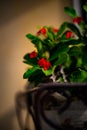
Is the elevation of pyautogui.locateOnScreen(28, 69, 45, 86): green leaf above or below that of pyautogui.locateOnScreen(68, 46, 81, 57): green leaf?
below

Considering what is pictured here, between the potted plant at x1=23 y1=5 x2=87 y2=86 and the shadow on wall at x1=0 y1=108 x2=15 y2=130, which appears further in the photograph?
the shadow on wall at x1=0 y1=108 x2=15 y2=130

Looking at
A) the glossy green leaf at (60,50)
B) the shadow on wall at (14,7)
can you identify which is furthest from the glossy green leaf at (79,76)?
the shadow on wall at (14,7)

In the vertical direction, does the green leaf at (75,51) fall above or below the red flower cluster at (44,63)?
above

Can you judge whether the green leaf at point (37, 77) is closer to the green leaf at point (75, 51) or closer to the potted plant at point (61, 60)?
the potted plant at point (61, 60)

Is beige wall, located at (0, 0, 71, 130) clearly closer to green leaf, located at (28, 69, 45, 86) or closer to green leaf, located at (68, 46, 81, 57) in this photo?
green leaf, located at (28, 69, 45, 86)

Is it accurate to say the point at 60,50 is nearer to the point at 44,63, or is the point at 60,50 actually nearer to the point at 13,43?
the point at 44,63

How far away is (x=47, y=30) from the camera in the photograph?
1.31 meters

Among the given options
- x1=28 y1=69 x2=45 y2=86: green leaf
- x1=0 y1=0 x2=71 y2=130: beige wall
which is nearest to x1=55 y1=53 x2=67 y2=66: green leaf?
x1=28 y1=69 x2=45 y2=86: green leaf

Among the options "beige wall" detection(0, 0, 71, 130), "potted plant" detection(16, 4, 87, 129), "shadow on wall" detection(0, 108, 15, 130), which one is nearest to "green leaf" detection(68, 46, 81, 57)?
"potted plant" detection(16, 4, 87, 129)

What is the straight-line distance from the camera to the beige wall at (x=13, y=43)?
1598mm

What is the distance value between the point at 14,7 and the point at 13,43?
0.73ft

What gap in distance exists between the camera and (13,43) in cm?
162

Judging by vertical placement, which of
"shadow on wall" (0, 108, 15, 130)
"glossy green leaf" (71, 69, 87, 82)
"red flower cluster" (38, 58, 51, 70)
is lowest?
"shadow on wall" (0, 108, 15, 130)

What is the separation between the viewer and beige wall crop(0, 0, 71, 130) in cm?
160
